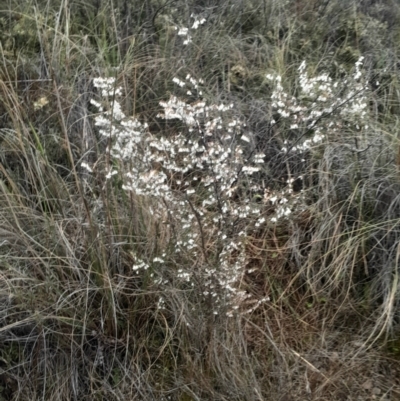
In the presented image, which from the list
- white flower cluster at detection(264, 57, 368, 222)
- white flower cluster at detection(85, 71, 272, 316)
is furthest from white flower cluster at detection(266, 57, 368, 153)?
white flower cluster at detection(85, 71, 272, 316)

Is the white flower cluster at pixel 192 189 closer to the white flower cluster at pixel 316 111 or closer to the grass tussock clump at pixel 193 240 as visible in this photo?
the grass tussock clump at pixel 193 240

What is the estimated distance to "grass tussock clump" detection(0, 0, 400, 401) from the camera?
8.42 ft

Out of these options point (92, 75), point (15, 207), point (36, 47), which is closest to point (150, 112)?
point (92, 75)

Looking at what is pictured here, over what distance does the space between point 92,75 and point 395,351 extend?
1986 millimetres

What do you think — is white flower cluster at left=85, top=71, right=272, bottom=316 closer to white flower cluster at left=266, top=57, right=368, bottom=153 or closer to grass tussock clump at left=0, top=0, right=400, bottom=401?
grass tussock clump at left=0, top=0, right=400, bottom=401

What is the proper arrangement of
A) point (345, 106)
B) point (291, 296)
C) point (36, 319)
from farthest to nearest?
point (345, 106)
point (291, 296)
point (36, 319)

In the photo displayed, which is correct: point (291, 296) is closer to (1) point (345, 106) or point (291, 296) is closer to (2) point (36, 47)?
(1) point (345, 106)

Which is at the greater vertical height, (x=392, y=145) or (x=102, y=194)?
(x=392, y=145)

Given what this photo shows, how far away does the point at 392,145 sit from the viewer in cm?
305

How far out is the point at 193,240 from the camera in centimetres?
263

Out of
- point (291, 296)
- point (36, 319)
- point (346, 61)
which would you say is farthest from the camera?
point (346, 61)

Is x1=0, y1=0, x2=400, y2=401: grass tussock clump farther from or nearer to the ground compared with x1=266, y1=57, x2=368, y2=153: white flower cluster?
nearer to the ground

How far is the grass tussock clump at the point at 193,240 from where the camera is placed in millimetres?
2566

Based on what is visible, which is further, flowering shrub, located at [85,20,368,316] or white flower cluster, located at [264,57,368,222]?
white flower cluster, located at [264,57,368,222]
